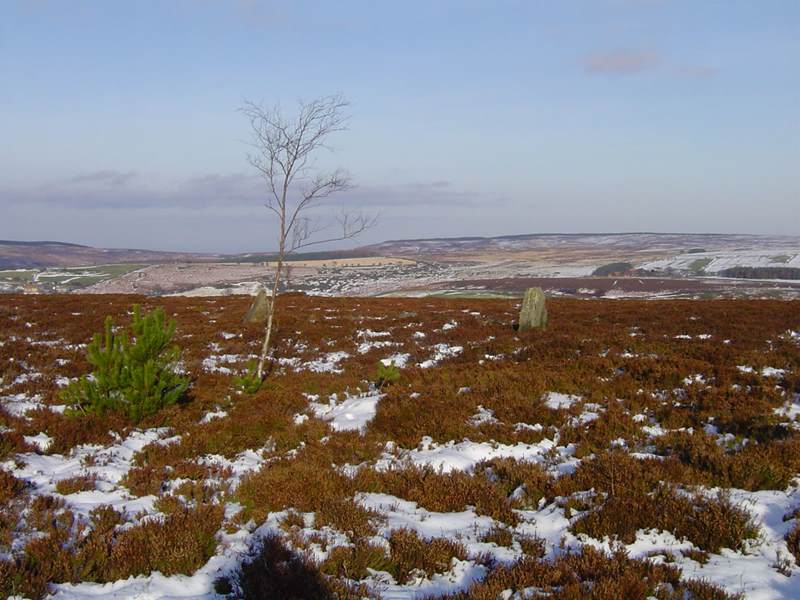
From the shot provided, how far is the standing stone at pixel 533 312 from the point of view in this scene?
17.0m

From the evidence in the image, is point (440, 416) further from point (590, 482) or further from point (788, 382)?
point (788, 382)

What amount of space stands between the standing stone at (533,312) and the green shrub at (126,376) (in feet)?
39.9

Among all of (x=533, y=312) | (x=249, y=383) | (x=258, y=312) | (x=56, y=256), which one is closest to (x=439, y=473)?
(x=249, y=383)

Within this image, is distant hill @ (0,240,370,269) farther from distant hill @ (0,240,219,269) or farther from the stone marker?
the stone marker

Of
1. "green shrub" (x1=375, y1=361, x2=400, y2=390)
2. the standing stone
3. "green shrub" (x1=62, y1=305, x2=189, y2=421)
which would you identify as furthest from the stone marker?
"green shrub" (x1=62, y1=305, x2=189, y2=421)

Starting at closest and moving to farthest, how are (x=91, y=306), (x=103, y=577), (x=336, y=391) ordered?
(x=103, y=577), (x=336, y=391), (x=91, y=306)

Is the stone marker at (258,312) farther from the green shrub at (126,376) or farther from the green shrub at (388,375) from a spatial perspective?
the green shrub at (126,376)

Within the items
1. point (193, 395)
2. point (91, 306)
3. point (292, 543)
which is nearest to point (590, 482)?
point (292, 543)

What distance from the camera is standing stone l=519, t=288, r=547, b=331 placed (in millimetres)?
17000

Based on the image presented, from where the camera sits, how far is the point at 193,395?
1003 centimetres

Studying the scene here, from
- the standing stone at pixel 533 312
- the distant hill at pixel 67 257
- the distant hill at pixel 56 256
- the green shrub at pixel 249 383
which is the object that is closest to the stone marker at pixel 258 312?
the green shrub at pixel 249 383

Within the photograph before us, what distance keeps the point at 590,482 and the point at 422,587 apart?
2718 millimetres

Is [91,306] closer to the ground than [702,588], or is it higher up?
higher up

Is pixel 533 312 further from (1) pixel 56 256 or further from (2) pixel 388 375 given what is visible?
(1) pixel 56 256
